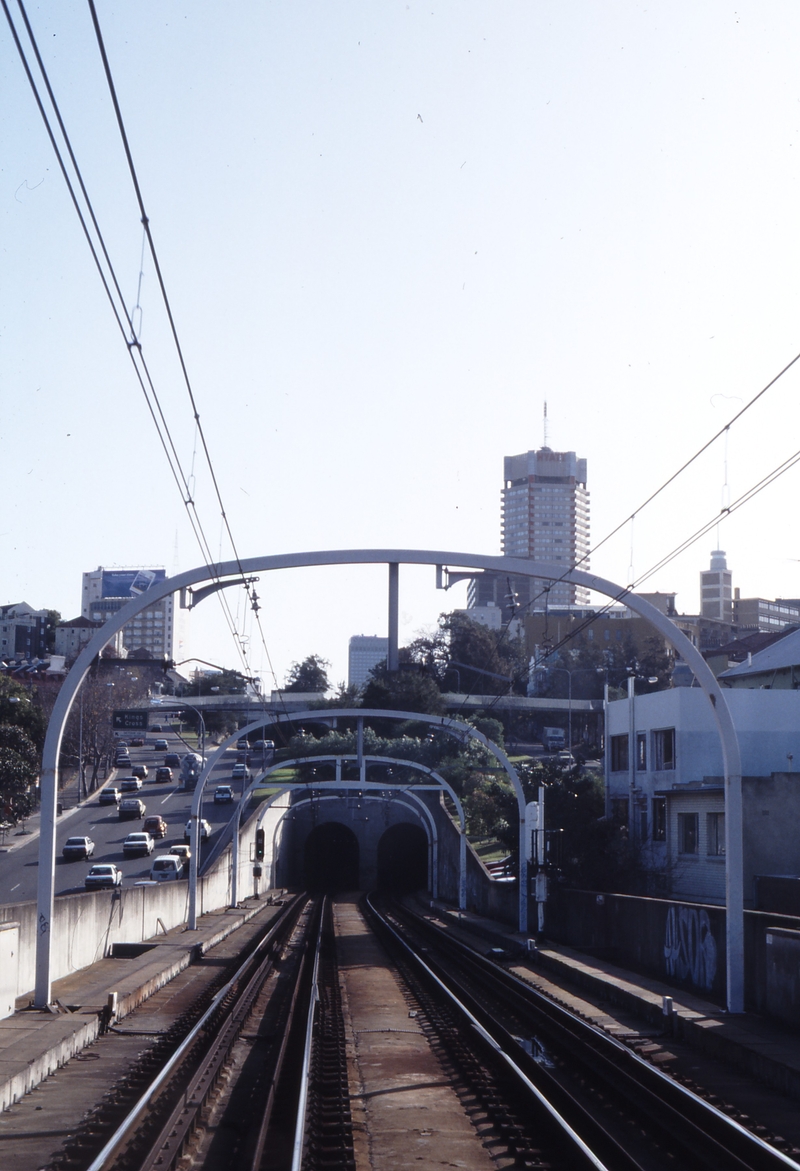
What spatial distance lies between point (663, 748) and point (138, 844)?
29966mm

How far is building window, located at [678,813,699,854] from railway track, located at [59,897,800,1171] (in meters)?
16.3

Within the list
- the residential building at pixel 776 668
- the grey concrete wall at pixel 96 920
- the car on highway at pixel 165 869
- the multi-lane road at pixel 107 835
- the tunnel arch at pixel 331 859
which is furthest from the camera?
the tunnel arch at pixel 331 859

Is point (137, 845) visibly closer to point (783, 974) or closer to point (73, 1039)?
point (73, 1039)

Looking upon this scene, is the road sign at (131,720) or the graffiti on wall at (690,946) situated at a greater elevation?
the road sign at (131,720)

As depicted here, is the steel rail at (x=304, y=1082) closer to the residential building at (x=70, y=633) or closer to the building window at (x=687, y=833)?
the building window at (x=687, y=833)

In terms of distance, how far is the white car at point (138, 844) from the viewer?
186 ft

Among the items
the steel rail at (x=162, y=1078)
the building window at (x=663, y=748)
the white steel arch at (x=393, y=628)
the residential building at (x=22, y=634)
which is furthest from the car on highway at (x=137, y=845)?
the residential building at (x=22, y=634)

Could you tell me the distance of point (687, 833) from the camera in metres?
34.9

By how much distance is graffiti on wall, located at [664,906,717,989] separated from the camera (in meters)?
16.9

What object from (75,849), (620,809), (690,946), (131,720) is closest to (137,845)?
(75,849)

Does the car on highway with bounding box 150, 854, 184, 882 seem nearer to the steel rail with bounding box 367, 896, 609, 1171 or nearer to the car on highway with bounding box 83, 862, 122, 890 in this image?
the car on highway with bounding box 83, 862, 122, 890

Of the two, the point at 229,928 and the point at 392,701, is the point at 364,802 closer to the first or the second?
the point at 392,701

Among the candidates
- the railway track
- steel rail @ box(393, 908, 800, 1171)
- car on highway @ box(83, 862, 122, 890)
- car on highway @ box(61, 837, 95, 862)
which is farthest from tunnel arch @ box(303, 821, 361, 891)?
steel rail @ box(393, 908, 800, 1171)

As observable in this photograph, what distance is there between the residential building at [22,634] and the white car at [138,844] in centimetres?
7180
